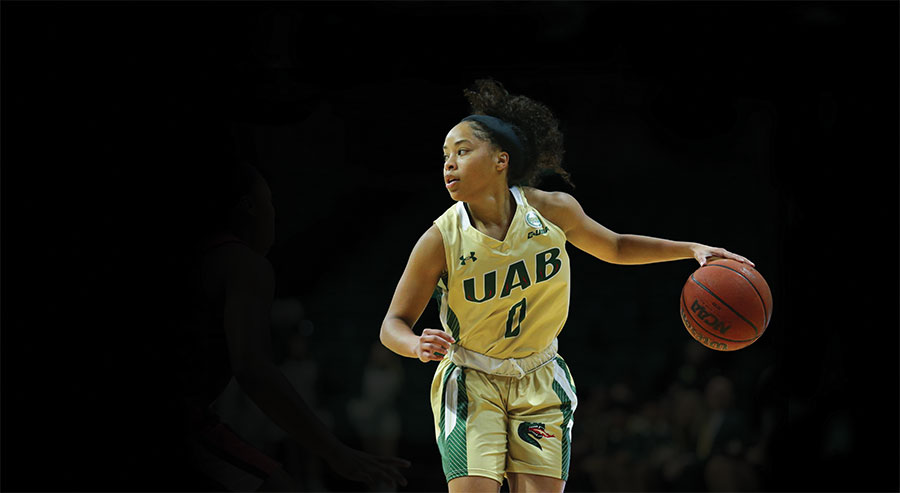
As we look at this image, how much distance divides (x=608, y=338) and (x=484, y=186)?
2.02 meters

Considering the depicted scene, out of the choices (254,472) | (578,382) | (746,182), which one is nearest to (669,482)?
(578,382)

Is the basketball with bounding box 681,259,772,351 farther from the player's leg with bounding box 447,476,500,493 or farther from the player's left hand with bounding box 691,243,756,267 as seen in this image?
the player's leg with bounding box 447,476,500,493

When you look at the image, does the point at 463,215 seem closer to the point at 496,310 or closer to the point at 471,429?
the point at 496,310

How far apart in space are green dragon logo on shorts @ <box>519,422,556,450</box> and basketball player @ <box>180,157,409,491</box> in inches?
16.9

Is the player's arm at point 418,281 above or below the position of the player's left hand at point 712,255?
below

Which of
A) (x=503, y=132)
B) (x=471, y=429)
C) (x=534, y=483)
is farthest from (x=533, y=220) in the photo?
(x=534, y=483)

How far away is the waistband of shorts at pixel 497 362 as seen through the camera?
3125 mm

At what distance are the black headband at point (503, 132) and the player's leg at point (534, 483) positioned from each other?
122cm

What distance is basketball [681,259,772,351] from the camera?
10.5 feet

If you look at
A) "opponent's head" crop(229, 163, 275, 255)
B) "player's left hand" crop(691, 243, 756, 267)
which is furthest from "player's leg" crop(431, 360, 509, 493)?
"opponent's head" crop(229, 163, 275, 255)

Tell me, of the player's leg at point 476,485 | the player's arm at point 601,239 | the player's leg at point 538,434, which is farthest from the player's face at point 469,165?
the player's leg at point 476,485

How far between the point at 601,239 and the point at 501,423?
86 cm

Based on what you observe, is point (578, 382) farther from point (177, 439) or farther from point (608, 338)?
point (177, 439)

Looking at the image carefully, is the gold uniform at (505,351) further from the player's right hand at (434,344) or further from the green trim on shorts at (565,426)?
the player's right hand at (434,344)
